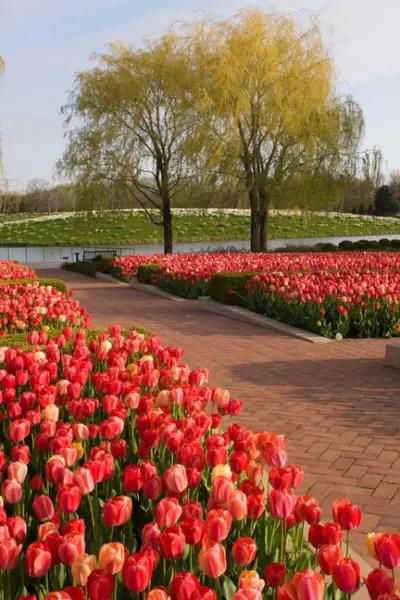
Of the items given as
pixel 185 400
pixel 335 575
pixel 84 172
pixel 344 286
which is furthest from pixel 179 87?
pixel 335 575

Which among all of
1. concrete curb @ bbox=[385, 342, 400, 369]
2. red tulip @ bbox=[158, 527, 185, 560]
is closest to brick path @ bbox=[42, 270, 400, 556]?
concrete curb @ bbox=[385, 342, 400, 369]

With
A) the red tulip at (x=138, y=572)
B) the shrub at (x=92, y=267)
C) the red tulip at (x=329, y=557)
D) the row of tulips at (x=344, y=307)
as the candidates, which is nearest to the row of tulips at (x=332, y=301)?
the row of tulips at (x=344, y=307)

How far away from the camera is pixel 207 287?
15867mm

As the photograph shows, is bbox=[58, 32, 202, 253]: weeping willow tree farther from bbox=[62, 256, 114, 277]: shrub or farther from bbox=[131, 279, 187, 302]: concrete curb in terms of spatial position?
bbox=[131, 279, 187, 302]: concrete curb

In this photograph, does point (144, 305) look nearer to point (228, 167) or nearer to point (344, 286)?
point (344, 286)

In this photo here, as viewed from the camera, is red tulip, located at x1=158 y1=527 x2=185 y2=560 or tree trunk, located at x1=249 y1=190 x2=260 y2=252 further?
tree trunk, located at x1=249 y1=190 x2=260 y2=252

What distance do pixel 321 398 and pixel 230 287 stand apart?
720 cm

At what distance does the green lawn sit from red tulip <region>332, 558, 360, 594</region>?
146 feet

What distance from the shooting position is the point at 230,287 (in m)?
13.4

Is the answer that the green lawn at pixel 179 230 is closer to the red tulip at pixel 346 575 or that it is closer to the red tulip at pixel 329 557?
the red tulip at pixel 329 557

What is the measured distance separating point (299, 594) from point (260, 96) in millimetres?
25439

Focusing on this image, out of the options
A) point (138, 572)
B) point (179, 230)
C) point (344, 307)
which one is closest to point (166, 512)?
point (138, 572)

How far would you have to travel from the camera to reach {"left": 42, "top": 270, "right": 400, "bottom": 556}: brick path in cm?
413

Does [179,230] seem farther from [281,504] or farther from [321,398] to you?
[281,504]
